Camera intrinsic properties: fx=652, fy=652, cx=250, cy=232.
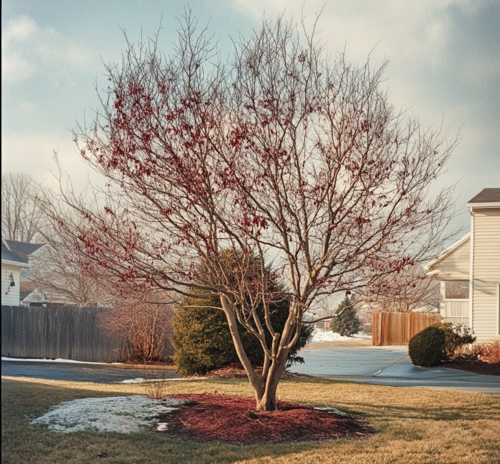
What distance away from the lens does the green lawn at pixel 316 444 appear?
5750 mm

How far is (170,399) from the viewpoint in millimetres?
8172

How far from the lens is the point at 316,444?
6.37 m

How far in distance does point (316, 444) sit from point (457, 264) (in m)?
14.0

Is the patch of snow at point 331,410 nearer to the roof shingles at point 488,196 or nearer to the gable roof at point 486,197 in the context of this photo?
→ the gable roof at point 486,197

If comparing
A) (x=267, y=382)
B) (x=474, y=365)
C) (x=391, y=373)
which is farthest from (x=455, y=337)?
(x=267, y=382)

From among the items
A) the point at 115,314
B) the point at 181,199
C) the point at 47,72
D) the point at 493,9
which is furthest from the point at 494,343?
the point at 47,72

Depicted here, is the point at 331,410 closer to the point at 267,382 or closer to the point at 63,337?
the point at 267,382

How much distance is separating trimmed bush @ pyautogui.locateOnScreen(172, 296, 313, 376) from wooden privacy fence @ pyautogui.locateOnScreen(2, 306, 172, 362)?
6225 mm

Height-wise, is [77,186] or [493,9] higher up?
[493,9]

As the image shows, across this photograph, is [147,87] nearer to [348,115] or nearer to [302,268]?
[348,115]

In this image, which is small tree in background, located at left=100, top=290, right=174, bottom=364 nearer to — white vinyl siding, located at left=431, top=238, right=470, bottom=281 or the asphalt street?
the asphalt street

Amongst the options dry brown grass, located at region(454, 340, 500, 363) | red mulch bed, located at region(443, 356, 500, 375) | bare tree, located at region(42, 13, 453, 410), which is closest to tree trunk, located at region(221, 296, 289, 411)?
bare tree, located at region(42, 13, 453, 410)

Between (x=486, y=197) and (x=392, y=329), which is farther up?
(x=486, y=197)

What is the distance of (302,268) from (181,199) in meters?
1.64
